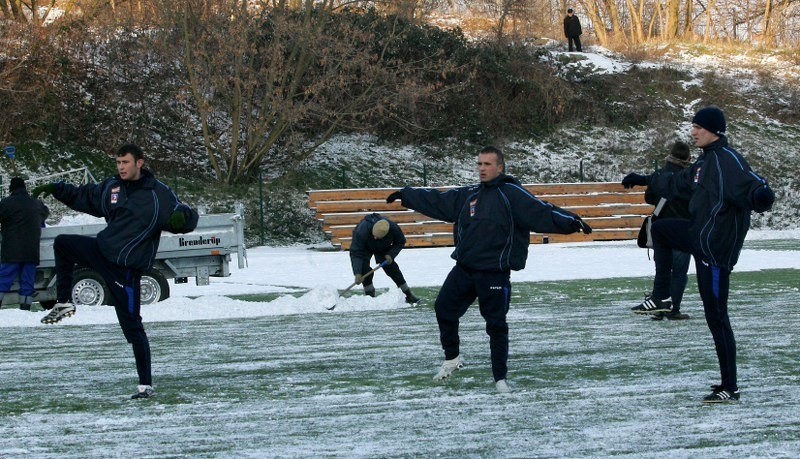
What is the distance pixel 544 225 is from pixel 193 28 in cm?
2299

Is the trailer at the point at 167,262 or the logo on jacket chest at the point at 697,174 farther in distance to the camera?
the trailer at the point at 167,262

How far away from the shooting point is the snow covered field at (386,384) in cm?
604

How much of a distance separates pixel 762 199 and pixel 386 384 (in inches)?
119

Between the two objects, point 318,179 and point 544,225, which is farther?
point 318,179

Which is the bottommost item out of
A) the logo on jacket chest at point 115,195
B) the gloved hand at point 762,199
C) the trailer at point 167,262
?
the trailer at point 167,262

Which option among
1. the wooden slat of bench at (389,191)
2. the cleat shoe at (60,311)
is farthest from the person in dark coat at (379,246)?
the wooden slat of bench at (389,191)

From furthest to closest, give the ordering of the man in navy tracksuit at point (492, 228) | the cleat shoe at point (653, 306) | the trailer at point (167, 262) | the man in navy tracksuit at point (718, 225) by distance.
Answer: the trailer at point (167, 262) → the cleat shoe at point (653, 306) → the man in navy tracksuit at point (492, 228) → the man in navy tracksuit at point (718, 225)

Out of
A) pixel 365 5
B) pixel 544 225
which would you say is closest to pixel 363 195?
pixel 365 5

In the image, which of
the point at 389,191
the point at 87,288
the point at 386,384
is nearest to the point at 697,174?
the point at 386,384

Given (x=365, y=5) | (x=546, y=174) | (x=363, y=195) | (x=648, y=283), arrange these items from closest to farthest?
(x=648, y=283)
(x=363, y=195)
(x=365, y=5)
(x=546, y=174)

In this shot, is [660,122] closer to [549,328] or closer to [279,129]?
[279,129]

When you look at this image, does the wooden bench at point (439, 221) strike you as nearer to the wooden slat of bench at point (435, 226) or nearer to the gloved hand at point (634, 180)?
the wooden slat of bench at point (435, 226)

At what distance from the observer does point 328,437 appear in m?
6.21

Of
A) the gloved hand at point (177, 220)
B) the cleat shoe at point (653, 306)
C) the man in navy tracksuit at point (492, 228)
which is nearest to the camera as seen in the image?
the man in navy tracksuit at point (492, 228)
